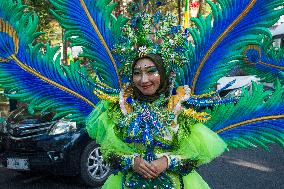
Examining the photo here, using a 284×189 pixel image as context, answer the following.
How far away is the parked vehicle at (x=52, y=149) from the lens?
5195mm

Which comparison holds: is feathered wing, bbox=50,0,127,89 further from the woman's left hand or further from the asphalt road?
the asphalt road

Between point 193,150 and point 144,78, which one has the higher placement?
point 144,78

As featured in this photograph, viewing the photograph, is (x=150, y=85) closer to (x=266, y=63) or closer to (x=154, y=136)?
(x=154, y=136)

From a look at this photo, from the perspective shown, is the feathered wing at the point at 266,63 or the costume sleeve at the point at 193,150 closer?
the costume sleeve at the point at 193,150

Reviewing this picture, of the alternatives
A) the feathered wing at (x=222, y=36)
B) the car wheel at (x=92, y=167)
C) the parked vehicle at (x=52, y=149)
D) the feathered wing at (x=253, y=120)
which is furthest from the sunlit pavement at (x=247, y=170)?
the feathered wing at (x=222, y=36)

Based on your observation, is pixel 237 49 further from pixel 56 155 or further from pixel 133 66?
Result: pixel 56 155

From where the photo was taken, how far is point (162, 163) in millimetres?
2494

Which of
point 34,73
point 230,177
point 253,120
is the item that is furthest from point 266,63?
point 230,177

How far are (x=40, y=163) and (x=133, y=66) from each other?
3.02 metres

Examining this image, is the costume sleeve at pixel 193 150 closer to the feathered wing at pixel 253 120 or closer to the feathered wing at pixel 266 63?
the feathered wing at pixel 253 120

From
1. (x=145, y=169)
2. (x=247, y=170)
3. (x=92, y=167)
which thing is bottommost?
(x=247, y=170)

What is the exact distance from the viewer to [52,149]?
205 inches

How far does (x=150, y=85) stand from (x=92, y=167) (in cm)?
318

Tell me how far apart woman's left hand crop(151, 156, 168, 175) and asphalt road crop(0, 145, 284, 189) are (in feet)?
10.1
